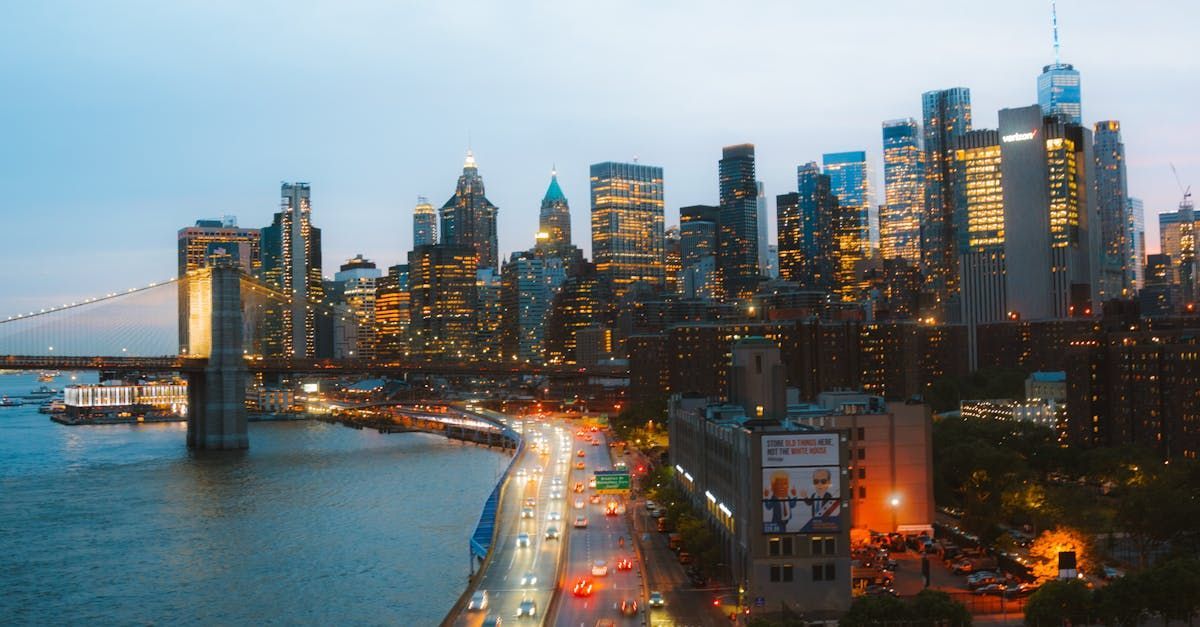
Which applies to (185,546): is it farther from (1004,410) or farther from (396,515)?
(1004,410)

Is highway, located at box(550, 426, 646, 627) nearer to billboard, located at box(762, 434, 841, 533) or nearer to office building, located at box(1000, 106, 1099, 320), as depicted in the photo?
billboard, located at box(762, 434, 841, 533)

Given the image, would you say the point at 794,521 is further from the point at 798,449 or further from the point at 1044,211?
the point at 1044,211

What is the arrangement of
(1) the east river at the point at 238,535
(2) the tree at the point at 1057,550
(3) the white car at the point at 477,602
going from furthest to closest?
1. (1) the east river at the point at 238,535
2. (2) the tree at the point at 1057,550
3. (3) the white car at the point at 477,602

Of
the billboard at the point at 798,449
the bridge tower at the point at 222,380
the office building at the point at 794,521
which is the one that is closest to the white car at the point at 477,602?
the office building at the point at 794,521

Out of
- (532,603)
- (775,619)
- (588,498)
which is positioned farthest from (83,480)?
(775,619)

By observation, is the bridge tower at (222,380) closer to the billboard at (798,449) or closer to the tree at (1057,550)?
the billboard at (798,449)

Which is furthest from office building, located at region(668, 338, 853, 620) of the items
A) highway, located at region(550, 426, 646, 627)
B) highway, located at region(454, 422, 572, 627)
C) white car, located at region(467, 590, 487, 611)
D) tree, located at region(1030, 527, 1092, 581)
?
white car, located at region(467, 590, 487, 611)
